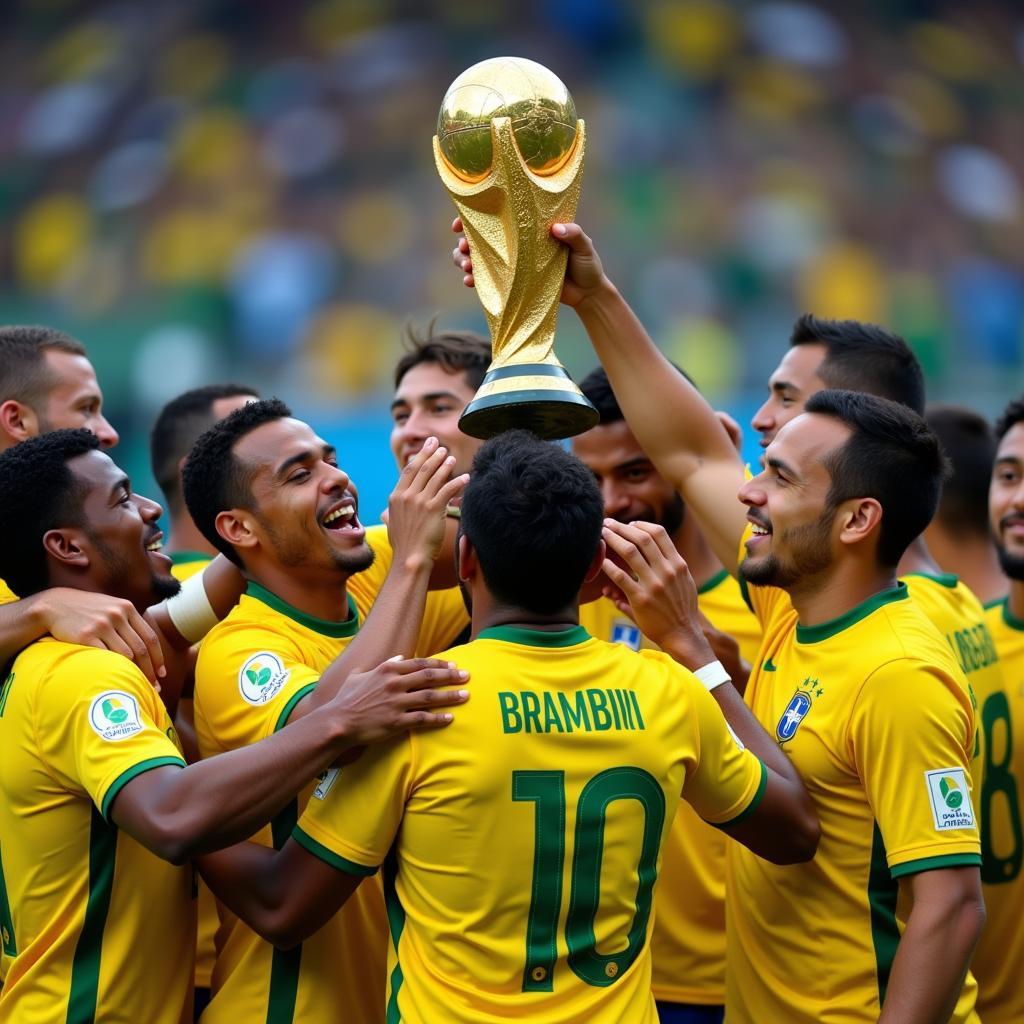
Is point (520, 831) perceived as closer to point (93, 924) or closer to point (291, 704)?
point (291, 704)

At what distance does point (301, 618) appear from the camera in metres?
3.43

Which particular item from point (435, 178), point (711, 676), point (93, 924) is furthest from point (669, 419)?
point (435, 178)

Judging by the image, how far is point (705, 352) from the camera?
598 inches

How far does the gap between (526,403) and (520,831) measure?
108cm

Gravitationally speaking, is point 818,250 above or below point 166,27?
below

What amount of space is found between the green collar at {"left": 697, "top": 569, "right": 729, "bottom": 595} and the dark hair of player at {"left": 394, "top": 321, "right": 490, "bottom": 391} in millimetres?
1064

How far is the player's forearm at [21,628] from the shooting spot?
10.2 feet

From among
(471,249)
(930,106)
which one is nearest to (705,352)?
(930,106)

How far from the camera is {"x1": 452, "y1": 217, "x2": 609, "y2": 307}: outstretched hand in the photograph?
343cm

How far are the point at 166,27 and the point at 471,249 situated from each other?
51.8 ft

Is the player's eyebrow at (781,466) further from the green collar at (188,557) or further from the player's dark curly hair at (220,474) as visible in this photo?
the green collar at (188,557)

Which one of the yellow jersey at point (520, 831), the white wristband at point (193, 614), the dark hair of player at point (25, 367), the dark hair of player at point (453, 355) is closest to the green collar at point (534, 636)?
the yellow jersey at point (520, 831)

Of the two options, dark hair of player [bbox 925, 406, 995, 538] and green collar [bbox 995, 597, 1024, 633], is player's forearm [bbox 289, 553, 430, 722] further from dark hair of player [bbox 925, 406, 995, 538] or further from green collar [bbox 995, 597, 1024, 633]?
dark hair of player [bbox 925, 406, 995, 538]

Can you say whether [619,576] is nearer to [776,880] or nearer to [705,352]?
[776,880]
